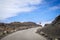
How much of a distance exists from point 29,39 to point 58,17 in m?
16.3

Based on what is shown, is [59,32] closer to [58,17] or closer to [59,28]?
[59,28]

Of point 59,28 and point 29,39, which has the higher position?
point 59,28

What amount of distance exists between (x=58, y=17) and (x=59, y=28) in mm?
10083

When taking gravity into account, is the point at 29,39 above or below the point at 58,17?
below

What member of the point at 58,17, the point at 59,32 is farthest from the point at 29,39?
the point at 58,17

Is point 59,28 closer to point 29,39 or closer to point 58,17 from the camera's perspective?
point 29,39

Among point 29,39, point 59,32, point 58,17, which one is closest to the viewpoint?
point 29,39

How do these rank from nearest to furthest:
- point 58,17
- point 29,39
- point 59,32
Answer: point 29,39 → point 59,32 → point 58,17

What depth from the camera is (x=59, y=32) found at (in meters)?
31.9

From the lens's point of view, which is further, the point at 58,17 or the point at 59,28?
the point at 58,17

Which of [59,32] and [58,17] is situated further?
Answer: [58,17]

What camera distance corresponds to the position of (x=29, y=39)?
29031mm

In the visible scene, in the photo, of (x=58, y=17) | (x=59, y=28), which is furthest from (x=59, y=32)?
(x=58, y=17)

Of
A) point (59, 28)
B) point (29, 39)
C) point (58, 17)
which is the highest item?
point (58, 17)
